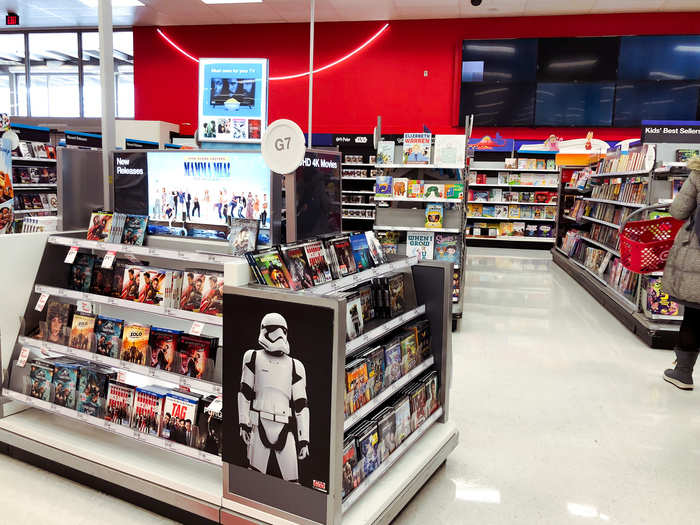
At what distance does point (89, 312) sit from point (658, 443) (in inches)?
124

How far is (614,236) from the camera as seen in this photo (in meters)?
7.06

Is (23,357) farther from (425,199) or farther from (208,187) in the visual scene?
(425,199)

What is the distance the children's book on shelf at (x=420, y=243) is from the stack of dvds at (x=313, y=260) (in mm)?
3018

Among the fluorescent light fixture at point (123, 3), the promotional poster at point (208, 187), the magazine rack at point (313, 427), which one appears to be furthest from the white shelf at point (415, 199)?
the fluorescent light fixture at point (123, 3)

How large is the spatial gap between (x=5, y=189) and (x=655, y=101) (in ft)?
38.7

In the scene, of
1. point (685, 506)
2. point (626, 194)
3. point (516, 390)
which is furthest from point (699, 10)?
point (685, 506)

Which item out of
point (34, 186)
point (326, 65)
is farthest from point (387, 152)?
point (326, 65)

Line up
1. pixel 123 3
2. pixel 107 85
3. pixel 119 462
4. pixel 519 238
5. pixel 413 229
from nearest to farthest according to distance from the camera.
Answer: pixel 119 462, pixel 107 85, pixel 413 229, pixel 123 3, pixel 519 238

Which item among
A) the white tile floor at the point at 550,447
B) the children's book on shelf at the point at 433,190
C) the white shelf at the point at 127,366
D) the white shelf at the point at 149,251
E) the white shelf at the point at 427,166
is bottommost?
the white tile floor at the point at 550,447

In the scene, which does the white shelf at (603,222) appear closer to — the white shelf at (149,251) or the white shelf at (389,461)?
the white shelf at (389,461)

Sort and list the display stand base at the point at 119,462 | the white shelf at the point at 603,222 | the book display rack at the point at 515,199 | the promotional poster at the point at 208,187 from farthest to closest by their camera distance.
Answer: the book display rack at the point at 515,199
the white shelf at the point at 603,222
the promotional poster at the point at 208,187
the display stand base at the point at 119,462

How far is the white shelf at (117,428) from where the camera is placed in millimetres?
2223

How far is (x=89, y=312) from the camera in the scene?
2631mm

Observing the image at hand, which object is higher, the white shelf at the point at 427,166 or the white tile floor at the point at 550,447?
the white shelf at the point at 427,166
